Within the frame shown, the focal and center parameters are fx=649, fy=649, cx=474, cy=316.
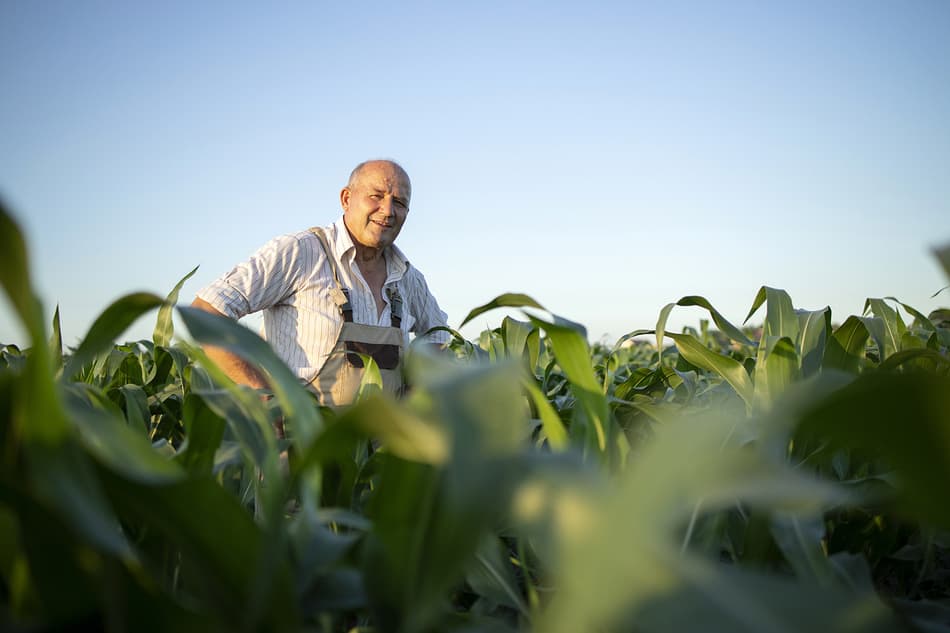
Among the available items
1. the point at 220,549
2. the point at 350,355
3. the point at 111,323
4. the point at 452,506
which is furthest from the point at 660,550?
A: the point at 350,355

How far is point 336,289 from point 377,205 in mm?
564

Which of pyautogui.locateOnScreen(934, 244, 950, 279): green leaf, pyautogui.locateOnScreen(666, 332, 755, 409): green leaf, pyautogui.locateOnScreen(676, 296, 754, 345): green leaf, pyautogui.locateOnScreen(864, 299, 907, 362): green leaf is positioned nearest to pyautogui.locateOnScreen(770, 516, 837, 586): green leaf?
pyautogui.locateOnScreen(934, 244, 950, 279): green leaf

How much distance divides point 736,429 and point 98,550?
2.33 feet

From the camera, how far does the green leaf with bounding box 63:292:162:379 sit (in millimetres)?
604

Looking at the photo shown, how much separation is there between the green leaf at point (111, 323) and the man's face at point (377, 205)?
2.79m

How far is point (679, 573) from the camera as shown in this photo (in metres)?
0.34

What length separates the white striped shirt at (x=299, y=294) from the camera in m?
2.88

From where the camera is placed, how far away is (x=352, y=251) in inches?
132

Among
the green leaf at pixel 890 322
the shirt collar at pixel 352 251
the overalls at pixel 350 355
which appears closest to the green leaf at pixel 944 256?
the green leaf at pixel 890 322

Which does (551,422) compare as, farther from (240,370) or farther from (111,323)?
(240,370)

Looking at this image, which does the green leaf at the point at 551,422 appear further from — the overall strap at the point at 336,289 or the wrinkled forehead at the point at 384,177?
the wrinkled forehead at the point at 384,177

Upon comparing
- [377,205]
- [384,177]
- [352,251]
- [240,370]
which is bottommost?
[240,370]

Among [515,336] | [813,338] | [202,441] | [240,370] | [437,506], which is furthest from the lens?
[240,370]

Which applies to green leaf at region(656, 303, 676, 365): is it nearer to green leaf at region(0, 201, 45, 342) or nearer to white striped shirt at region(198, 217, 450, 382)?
green leaf at region(0, 201, 45, 342)
